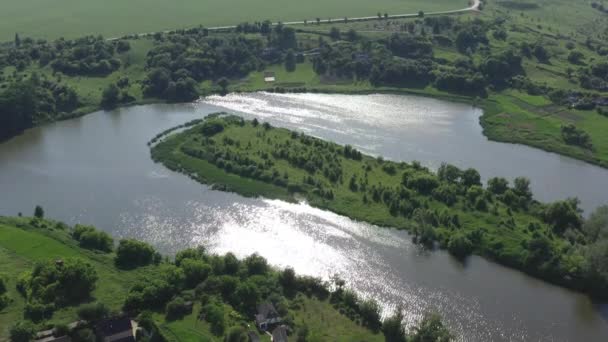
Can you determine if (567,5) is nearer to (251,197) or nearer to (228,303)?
(251,197)

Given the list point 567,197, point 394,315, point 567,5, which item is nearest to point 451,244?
point 394,315

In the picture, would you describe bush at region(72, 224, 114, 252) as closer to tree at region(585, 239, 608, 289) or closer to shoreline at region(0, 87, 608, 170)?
shoreline at region(0, 87, 608, 170)

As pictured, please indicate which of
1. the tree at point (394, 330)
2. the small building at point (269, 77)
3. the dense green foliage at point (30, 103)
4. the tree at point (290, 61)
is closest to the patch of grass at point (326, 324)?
the tree at point (394, 330)

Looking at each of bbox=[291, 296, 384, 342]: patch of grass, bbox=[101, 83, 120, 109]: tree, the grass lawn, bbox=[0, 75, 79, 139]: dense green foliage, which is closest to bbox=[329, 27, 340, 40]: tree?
bbox=[101, 83, 120, 109]: tree

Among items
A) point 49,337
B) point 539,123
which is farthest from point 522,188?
point 49,337

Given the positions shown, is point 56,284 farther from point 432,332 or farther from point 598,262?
point 598,262

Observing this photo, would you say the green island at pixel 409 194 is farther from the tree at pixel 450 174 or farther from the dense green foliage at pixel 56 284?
the dense green foliage at pixel 56 284
